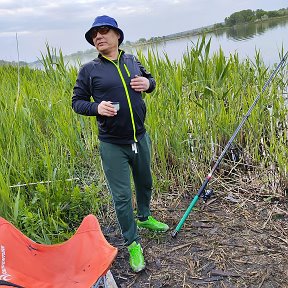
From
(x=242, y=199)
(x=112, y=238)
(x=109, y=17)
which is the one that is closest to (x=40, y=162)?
(x=112, y=238)

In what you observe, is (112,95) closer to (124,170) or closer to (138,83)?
(138,83)

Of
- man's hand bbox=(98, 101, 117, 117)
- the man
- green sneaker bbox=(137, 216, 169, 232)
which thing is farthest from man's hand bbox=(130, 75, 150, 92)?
green sneaker bbox=(137, 216, 169, 232)

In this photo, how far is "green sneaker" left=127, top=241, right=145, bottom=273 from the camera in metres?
1.80

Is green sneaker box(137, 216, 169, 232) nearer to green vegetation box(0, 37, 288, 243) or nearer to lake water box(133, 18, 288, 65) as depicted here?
green vegetation box(0, 37, 288, 243)

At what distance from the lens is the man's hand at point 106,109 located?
5.45 feet

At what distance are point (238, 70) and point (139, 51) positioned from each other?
107 cm

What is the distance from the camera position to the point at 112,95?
1.75 metres

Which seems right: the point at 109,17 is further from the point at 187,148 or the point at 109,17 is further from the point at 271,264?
the point at 271,264

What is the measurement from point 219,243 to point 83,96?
109cm

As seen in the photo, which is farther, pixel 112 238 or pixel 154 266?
pixel 112 238

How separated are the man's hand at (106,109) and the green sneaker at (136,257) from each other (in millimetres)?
707

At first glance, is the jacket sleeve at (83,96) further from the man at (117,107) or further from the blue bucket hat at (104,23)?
the blue bucket hat at (104,23)

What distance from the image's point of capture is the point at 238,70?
3.70m

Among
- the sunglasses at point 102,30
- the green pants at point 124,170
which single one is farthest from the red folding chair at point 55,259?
the sunglasses at point 102,30
